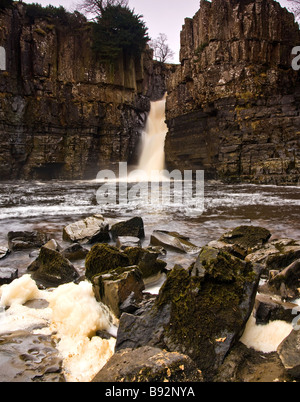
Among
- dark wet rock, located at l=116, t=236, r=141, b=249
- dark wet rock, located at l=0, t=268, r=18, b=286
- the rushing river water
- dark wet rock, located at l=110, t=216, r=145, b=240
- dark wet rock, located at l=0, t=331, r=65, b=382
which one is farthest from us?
dark wet rock, located at l=110, t=216, r=145, b=240

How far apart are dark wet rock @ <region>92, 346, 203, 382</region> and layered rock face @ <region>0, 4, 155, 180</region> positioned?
26410mm

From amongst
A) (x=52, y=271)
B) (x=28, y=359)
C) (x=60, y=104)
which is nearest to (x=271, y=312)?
(x=28, y=359)

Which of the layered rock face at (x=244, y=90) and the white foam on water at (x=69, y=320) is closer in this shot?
the white foam on water at (x=69, y=320)

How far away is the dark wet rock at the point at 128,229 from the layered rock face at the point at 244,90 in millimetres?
15738

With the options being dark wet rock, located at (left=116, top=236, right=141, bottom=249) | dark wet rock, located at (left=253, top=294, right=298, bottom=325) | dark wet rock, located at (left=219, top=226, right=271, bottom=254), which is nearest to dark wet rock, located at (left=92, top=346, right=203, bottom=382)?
dark wet rock, located at (left=253, top=294, right=298, bottom=325)

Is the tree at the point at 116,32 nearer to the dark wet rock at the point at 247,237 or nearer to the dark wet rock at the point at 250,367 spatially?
the dark wet rock at the point at 247,237

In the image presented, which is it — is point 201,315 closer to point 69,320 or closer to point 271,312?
point 271,312

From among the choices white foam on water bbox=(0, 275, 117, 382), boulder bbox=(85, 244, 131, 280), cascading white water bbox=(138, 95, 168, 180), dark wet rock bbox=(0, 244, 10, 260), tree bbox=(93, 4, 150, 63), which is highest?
tree bbox=(93, 4, 150, 63)

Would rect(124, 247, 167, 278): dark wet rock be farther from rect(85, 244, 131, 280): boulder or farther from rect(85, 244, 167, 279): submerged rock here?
rect(85, 244, 131, 280): boulder

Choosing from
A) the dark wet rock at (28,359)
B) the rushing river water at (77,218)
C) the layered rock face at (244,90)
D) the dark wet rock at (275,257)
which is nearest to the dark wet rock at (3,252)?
the rushing river water at (77,218)

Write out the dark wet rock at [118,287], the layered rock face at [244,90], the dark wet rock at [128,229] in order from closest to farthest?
the dark wet rock at [118,287] → the dark wet rock at [128,229] → the layered rock face at [244,90]

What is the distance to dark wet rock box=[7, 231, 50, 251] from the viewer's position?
Answer: 206 inches

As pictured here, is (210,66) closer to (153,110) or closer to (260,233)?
(153,110)

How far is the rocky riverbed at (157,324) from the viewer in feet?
5.87
